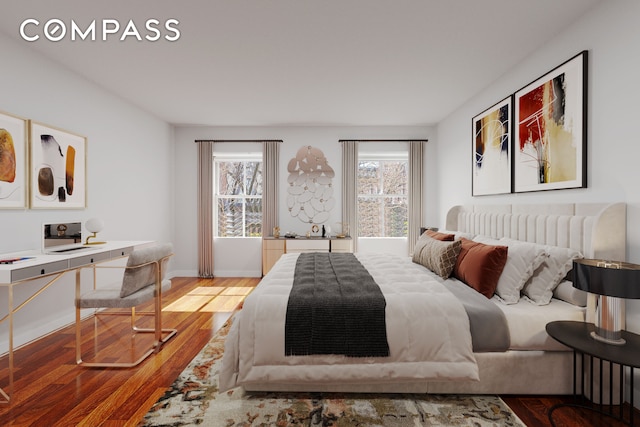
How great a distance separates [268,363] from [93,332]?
7.72 ft

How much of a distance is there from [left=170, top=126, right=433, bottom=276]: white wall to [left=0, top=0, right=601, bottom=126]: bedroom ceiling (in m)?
1.08

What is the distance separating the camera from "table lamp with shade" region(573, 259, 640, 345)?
1560mm

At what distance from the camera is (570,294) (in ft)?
7.06

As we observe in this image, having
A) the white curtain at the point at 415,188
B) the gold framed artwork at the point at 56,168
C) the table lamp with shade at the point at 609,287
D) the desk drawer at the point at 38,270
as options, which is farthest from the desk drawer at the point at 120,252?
the white curtain at the point at 415,188

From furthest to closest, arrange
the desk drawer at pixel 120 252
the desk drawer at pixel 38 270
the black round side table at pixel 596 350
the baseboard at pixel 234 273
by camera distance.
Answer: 1. the baseboard at pixel 234 273
2. the desk drawer at pixel 120 252
3. the desk drawer at pixel 38 270
4. the black round side table at pixel 596 350

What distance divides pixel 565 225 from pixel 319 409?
220 centimetres

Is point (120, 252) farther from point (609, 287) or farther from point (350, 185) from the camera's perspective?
point (609, 287)

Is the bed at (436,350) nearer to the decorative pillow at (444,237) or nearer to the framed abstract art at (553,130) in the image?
the framed abstract art at (553,130)

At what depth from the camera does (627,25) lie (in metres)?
2.00

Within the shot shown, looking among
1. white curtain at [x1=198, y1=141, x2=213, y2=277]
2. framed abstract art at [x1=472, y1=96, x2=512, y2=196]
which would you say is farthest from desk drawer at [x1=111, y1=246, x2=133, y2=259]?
framed abstract art at [x1=472, y1=96, x2=512, y2=196]

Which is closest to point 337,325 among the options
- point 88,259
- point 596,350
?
point 596,350

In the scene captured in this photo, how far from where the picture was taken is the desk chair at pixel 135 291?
2512mm

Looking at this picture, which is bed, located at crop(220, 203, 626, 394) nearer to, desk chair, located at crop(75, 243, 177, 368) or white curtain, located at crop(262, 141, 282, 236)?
desk chair, located at crop(75, 243, 177, 368)

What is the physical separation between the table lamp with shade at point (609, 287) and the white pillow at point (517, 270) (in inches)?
15.3
